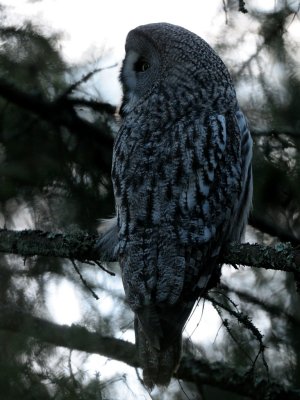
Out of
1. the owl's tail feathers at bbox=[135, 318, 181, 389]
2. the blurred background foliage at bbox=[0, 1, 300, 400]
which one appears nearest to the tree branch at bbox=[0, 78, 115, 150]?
the blurred background foliage at bbox=[0, 1, 300, 400]

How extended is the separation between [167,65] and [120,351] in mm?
1391

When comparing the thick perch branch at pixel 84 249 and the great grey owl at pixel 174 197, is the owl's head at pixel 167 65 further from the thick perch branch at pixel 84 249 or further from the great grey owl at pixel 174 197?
the thick perch branch at pixel 84 249

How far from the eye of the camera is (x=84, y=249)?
422 cm

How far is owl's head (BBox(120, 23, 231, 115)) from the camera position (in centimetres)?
456

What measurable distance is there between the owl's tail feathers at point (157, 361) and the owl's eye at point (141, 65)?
154 cm

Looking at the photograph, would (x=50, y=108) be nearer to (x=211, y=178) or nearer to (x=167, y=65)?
(x=167, y=65)

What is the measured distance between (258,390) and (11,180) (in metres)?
1.56

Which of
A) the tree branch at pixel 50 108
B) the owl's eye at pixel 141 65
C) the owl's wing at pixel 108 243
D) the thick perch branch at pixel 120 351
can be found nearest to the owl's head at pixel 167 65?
the owl's eye at pixel 141 65

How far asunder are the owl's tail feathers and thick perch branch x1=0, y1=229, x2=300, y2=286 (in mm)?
425

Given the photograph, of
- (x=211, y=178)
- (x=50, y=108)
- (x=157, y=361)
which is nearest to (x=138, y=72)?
(x=50, y=108)

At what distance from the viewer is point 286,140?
4.77m

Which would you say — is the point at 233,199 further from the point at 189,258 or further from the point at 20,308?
the point at 20,308

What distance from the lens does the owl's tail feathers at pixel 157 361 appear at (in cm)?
392

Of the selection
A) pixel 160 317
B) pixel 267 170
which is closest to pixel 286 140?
pixel 267 170
